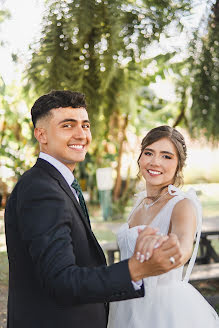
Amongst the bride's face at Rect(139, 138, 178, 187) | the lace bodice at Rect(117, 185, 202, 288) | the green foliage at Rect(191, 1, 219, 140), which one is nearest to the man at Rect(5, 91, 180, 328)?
the lace bodice at Rect(117, 185, 202, 288)

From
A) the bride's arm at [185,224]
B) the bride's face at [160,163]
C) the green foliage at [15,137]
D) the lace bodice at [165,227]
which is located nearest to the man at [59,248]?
the bride's arm at [185,224]

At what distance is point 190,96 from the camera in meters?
2.08

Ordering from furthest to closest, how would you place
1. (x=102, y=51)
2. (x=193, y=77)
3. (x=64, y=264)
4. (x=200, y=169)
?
(x=200, y=169)
(x=102, y=51)
(x=193, y=77)
(x=64, y=264)

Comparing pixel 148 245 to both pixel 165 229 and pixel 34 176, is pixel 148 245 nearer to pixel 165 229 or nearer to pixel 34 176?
pixel 34 176

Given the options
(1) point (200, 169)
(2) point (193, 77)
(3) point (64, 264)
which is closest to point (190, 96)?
(2) point (193, 77)

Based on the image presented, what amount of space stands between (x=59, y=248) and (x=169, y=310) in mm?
923

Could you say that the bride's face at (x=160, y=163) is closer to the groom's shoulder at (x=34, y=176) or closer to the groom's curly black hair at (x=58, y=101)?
the groom's curly black hair at (x=58, y=101)

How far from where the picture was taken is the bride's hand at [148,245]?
1.06 metres

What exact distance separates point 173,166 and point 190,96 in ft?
1.24

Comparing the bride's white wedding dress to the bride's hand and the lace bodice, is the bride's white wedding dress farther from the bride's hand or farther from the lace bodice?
the bride's hand

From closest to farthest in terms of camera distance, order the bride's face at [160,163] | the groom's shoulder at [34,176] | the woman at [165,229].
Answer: the groom's shoulder at [34,176] < the woman at [165,229] < the bride's face at [160,163]

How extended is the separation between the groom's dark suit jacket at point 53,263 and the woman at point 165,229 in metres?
0.43

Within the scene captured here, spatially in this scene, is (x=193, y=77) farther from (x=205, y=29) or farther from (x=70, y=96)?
(x=70, y=96)

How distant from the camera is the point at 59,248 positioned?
1109 mm
